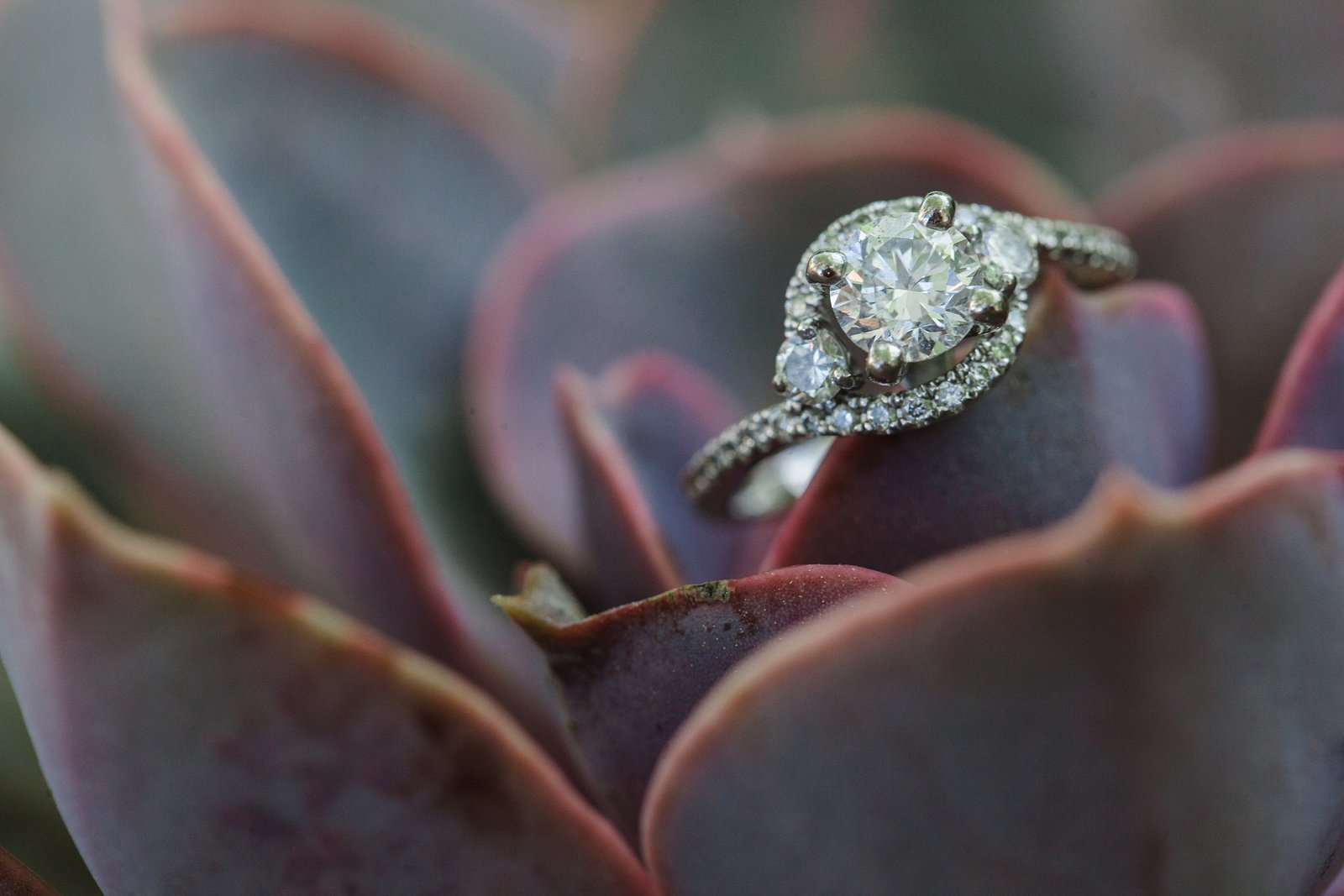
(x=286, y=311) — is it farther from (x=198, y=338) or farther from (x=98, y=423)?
(x=98, y=423)

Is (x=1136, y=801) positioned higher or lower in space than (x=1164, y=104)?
lower

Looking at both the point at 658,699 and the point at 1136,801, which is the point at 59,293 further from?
the point at 1136,801

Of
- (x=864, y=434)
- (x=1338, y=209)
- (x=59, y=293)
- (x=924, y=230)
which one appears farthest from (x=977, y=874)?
(x=59, y=293)

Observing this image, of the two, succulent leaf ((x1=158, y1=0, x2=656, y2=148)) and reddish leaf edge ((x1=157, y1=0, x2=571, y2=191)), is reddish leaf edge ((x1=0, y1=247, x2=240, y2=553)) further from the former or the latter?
succulent leaf ((x1=158, y1=0, x2=656, y2=148))

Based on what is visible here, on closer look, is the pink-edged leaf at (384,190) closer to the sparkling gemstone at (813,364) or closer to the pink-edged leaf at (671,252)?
the pink-edged leaf at (671,252)

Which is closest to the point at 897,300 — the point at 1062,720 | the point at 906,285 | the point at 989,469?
the point at 906,285

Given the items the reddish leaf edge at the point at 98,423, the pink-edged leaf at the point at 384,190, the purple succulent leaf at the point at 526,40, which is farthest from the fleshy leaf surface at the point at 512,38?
the reddish leaf edge at the point at 98,423

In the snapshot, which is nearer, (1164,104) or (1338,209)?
(1338,209)

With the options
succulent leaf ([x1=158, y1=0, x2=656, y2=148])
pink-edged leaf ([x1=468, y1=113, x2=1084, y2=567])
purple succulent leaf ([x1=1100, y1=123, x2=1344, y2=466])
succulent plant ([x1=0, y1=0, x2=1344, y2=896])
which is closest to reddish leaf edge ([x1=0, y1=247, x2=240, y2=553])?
succulent plant ([x1=0, y1=0, x2=1344, y2=896])
